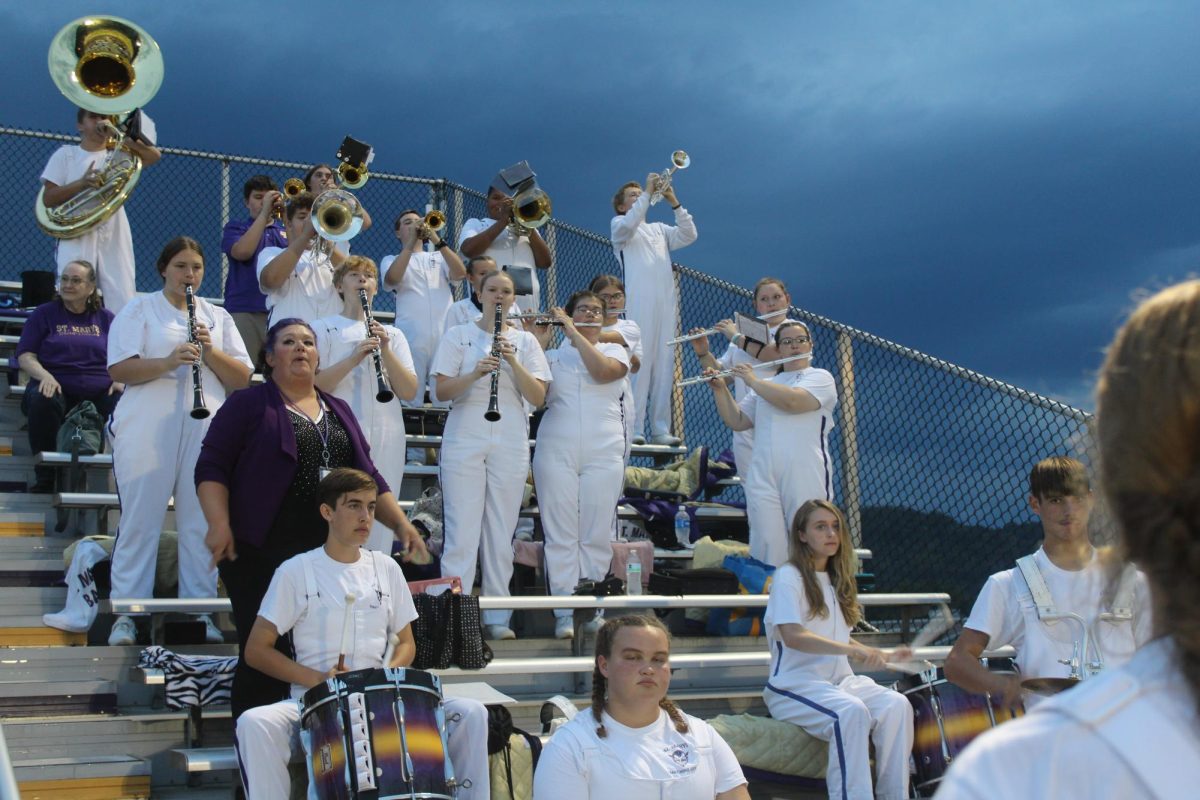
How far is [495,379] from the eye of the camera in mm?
6805

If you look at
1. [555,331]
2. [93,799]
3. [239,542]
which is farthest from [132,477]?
[555,331]

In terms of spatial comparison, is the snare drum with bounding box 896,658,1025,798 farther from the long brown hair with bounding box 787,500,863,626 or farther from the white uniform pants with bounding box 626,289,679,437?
the white uniform pants with bounding box 626,289,679,437

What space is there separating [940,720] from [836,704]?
412 mm

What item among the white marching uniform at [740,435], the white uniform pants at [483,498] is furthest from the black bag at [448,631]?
the white marching uniform at [740,435]

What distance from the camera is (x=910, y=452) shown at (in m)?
7.62

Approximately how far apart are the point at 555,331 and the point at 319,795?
18.2ft

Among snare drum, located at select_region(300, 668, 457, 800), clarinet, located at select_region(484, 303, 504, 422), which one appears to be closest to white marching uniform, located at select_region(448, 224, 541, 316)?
clarinet, located at select_region(484, 303, 504, 422)

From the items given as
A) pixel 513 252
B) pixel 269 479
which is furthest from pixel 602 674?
pixel 513 252

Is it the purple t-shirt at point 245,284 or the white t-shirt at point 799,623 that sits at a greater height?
the purple t-shirt at point 245,284

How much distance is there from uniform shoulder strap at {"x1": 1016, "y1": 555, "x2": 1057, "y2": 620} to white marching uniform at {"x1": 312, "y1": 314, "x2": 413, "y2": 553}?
3.08m

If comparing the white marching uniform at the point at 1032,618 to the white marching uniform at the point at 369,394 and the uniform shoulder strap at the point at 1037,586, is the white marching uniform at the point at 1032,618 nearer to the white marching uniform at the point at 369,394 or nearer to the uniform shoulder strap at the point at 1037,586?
the uniform shoulder strap at the point at 1037,586

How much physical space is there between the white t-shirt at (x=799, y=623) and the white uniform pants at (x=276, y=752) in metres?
1.49

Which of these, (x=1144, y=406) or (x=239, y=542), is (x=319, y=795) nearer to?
(x=239, y=542)

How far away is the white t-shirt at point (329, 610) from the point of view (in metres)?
4.55
